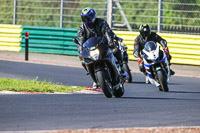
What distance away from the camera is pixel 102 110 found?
9430 mm

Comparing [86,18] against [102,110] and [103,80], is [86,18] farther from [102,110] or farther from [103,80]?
[102,110]

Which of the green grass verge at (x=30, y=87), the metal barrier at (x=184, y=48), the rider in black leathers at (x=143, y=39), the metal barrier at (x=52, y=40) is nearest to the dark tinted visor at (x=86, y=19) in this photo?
the green grass verge at (x=30, y=87)

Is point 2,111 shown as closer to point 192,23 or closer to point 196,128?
point 196,128

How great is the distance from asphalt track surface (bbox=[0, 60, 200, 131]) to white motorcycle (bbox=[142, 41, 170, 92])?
0.24 metres

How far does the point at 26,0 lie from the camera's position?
24094 mm

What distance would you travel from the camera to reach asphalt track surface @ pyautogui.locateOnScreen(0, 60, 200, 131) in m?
7.93

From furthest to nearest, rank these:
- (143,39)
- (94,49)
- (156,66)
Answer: (143,39), (156,66), (94,49)

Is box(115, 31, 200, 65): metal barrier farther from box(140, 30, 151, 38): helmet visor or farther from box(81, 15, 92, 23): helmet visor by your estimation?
box(81, 15, 92, 23): helmet visor

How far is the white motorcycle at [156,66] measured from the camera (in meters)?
13.2

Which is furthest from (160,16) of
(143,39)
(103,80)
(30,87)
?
(103,80)

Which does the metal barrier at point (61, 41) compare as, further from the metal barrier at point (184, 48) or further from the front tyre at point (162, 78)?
the front tyre at point (162, 78)

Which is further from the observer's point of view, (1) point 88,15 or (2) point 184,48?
(2) point 184,48

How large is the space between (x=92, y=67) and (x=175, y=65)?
1032cm

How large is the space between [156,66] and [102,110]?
416 centimetres
